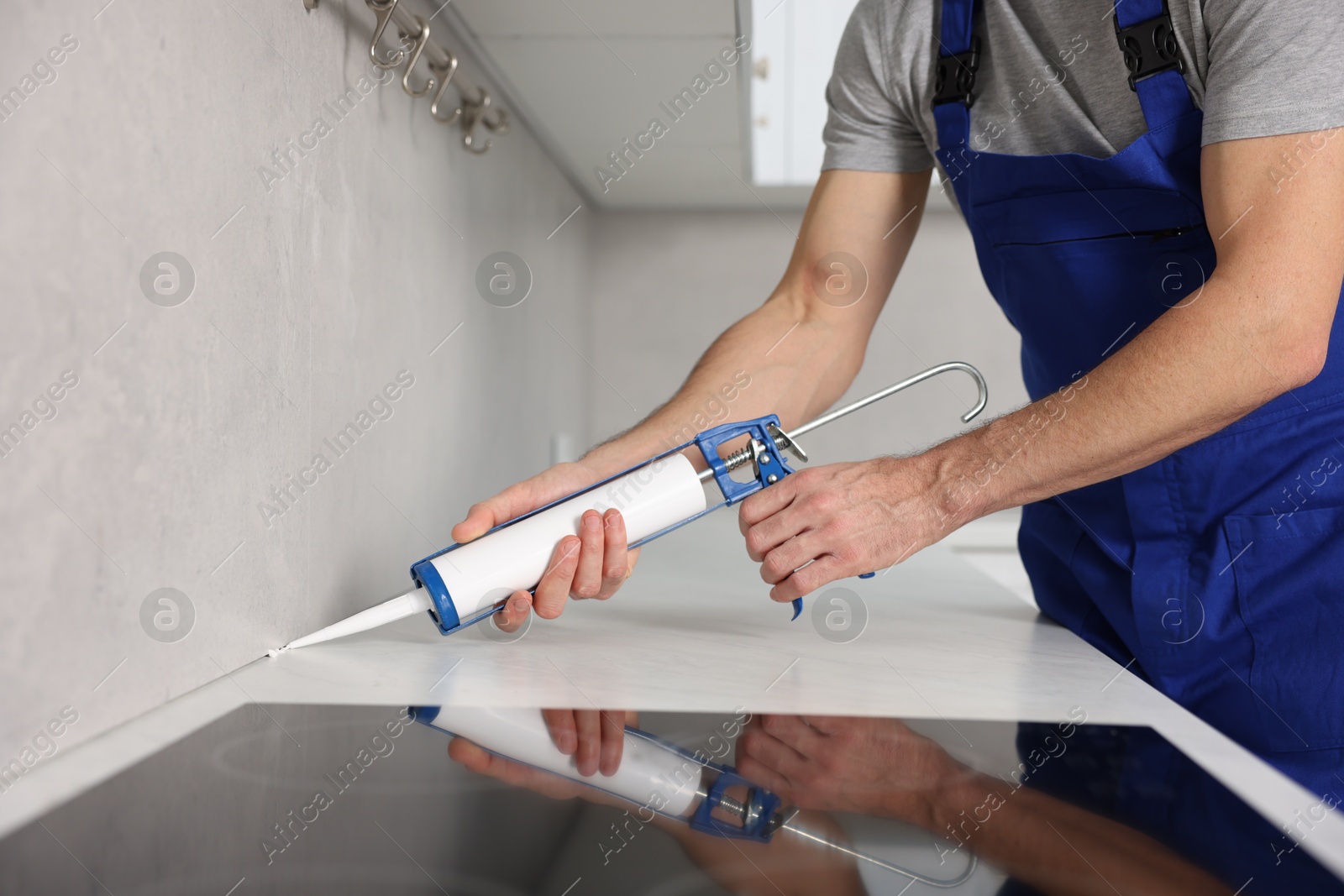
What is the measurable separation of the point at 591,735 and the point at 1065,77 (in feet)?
2.40

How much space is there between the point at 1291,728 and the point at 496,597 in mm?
613

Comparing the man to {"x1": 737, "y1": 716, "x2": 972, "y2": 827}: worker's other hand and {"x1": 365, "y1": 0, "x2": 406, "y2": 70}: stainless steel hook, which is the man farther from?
{"x1": 365, "y1": 0, "x2": 406, "y2": 70}: stainless steel hook

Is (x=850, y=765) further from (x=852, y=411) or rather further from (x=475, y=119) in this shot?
(x=475, y=119)

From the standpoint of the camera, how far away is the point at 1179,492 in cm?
82

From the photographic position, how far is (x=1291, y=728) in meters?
0.75

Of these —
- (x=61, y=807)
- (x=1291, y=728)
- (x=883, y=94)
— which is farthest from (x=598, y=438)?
(x=61, y=807)

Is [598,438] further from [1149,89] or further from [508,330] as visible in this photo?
[1149,89]

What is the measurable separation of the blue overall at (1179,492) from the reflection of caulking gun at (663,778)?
0.39 meters

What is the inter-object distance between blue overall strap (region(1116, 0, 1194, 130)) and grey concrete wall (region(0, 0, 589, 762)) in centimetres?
68

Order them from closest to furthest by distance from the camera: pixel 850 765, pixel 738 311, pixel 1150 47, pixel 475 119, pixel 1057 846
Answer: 1. pixel 1057 846
2. pixel 850 765
3. pixel 1150 47
4. pixel 475 119
5. pixel 738 311

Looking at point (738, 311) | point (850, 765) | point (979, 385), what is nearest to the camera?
point (850, 765)

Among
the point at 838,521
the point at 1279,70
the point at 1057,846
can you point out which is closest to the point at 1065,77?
the point at 1279,70

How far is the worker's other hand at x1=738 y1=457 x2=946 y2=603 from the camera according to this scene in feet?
2.63

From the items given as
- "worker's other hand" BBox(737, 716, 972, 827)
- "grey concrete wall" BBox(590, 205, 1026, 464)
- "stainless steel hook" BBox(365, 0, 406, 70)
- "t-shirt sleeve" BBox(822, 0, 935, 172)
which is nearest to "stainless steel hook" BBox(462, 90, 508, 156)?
"stainless steel hook" BBox(365, 0, 406, 70)
